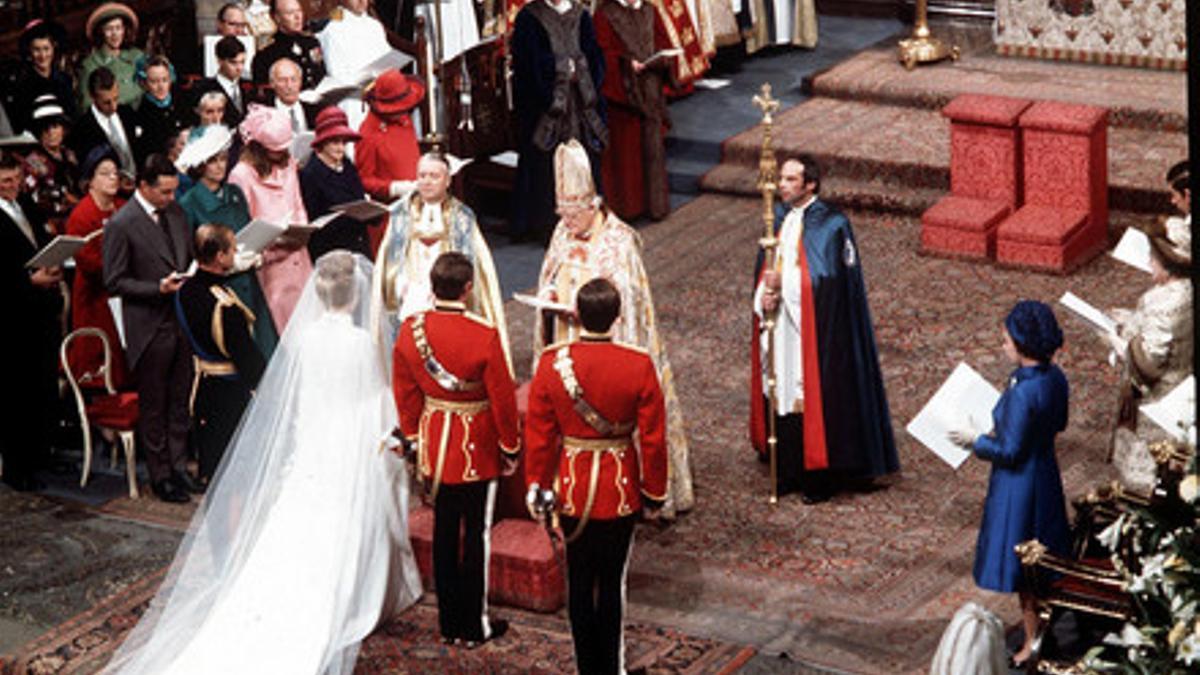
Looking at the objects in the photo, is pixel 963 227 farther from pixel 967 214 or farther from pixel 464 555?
pixel 464 555

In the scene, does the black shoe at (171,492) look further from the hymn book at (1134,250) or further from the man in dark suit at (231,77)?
the hymn book at (1134,250)

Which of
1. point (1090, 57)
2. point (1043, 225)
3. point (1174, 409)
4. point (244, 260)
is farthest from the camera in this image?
point (1090, 57)

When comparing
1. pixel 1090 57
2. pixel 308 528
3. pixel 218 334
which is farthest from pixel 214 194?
pixel 1090 57

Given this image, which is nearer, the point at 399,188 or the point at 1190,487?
the point at 1190,487

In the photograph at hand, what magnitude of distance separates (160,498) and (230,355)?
106 centimetres

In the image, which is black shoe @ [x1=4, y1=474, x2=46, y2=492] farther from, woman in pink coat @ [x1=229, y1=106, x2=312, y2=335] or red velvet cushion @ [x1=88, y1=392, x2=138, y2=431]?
woman in pink coat @ [x1=229, y1=106, x2=312, y2=335]

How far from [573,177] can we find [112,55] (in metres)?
4.49

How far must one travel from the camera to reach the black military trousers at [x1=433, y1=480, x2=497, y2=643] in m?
9.38

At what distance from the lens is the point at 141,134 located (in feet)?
43.2

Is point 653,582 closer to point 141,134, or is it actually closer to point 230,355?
point 230,355

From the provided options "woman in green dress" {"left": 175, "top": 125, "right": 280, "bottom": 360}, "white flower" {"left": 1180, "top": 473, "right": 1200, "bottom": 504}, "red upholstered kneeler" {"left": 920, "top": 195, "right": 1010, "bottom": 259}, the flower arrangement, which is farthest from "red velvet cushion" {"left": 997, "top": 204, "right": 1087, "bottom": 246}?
"white flower" {"left": 1180, "top": 473, "right": 1200, "bottom": 504}

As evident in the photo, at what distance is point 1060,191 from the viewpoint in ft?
45.0

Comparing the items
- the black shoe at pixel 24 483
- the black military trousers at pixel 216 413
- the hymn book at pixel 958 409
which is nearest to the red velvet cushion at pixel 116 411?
the black shoe at pixel 24 483

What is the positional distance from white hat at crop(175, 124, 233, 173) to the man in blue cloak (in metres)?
2.61
